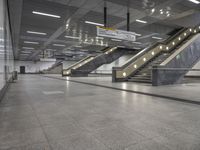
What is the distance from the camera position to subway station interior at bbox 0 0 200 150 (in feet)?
5.94

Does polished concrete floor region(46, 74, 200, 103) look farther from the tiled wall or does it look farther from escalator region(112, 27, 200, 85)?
the tiled wall

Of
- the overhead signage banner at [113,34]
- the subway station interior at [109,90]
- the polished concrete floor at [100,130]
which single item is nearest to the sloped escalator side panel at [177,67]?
the subway station interior at [109,90]

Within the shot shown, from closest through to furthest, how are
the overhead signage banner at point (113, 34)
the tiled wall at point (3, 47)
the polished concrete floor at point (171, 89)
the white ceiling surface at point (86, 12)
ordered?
the polished concrete floor at point (171, 89) < the tiled wall at point (3, 47) < the overhead signage banner at point (113, 34) < the white ceiling surface at point (86, 12)

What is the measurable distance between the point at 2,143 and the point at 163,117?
2464 mm

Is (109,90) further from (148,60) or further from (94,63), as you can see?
(94,63)

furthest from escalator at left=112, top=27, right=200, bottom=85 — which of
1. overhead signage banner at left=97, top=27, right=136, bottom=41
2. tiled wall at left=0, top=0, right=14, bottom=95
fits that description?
tiled wall at left=0, top=0, right=14, bottom=95

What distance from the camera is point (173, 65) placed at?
7789 mm

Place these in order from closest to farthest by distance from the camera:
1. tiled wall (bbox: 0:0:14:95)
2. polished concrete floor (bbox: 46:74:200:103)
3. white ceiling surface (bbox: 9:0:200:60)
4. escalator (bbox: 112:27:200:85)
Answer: polished concrete floor (bbox: 46:74:200:103), tiled wall (bbox: 0:0:14:95), white ceiling surface (bbox: 9:0:200:60), escalator (bbox: 112:27:200:85)

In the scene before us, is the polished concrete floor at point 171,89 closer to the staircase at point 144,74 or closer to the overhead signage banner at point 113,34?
the staircase at point 144,74

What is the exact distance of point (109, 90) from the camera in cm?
599

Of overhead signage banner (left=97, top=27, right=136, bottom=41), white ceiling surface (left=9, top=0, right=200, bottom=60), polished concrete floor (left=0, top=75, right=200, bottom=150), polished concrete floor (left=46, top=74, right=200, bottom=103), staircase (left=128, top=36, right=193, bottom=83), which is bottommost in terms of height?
polished concrete floor (left=0, top=75, right=200, bottom=150)

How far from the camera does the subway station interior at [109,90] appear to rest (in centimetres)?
181

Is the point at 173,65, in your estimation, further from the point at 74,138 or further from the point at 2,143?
the point at 2,143

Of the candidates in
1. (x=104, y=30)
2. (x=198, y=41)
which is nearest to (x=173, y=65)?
(x=198, y=41)
